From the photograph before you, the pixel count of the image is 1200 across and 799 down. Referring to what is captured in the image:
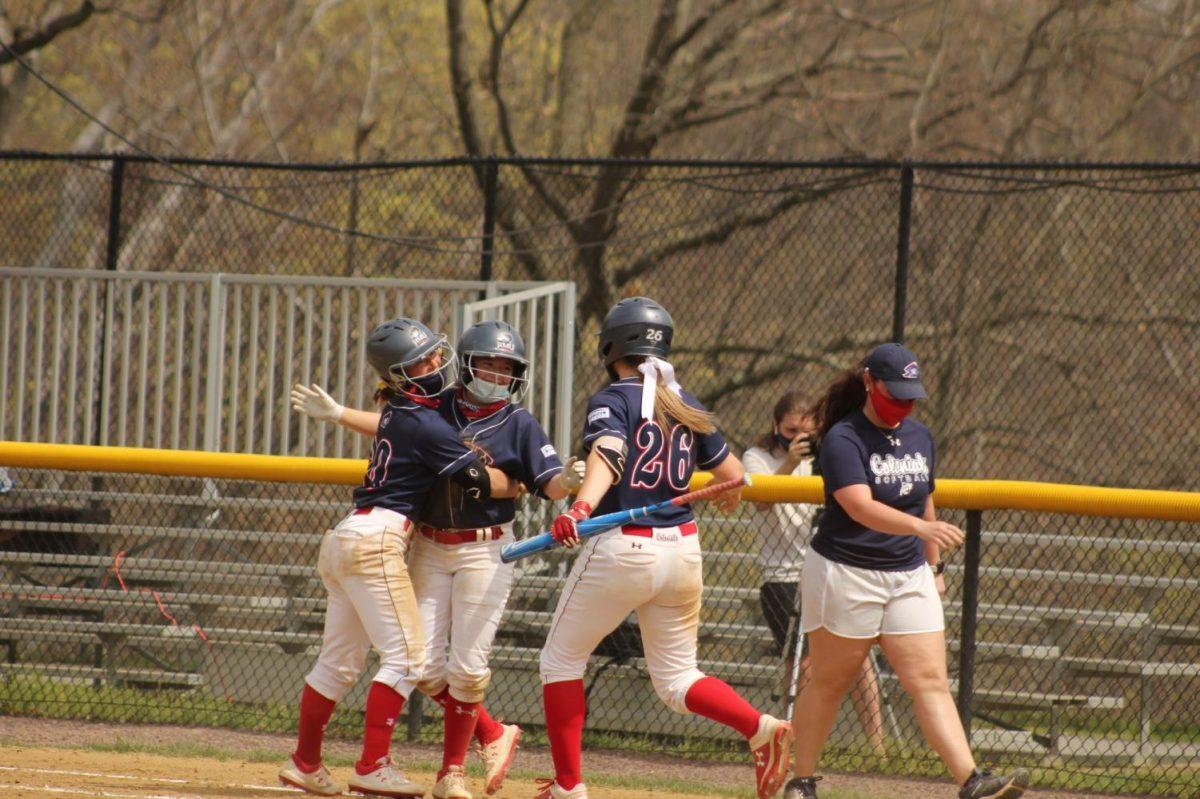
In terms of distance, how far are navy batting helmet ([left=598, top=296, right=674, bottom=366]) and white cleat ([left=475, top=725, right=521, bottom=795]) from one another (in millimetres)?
1574

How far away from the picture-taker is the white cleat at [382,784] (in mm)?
5555

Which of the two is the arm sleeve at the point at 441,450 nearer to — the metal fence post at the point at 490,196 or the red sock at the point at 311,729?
the red sock at the point at 311,729

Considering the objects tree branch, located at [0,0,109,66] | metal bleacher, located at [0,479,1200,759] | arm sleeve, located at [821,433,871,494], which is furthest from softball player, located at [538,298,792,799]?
tree branch, located at [0,0,109,66]

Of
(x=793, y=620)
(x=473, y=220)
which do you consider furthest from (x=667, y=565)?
(x=473, y=220)

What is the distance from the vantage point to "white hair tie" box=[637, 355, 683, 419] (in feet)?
17.5

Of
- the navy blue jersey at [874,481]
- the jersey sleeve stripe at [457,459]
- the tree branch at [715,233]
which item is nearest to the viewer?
the navy blue jersey at [874,481]

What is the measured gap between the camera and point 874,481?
5.39 m

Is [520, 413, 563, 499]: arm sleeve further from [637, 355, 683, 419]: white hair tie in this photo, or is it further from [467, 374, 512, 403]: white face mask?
[637, 355, 683, 419]: white hair tie

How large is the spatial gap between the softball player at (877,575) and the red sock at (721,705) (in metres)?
0.35

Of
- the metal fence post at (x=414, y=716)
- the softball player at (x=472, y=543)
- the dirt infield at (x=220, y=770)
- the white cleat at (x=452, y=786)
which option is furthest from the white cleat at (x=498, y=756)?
the metal fence post at (x=414, y=716)

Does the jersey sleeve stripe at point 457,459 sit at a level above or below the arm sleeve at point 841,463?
below

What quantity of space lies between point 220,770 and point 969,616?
3.23 m

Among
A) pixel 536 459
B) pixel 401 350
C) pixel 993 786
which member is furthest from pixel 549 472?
pixel 993 786

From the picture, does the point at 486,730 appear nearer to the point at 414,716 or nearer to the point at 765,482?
the point at 414,716
